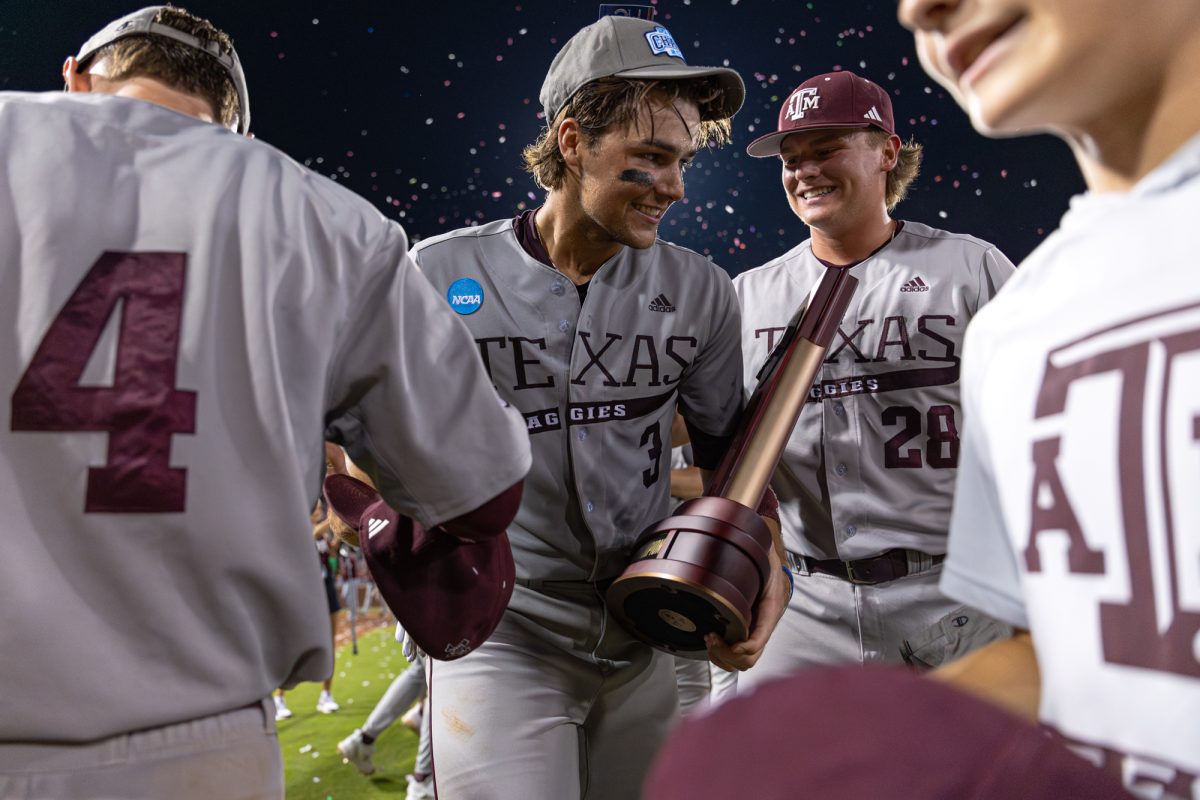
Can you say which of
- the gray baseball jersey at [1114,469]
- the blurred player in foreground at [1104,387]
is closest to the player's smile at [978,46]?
the blurred player in foreground at [1104,387]

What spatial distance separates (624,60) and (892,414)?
1163 mm

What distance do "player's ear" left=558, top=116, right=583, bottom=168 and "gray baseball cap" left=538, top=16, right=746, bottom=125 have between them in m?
0.06

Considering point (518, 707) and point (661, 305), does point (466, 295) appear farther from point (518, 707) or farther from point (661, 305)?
point (518, 707)

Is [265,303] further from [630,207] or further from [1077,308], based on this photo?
[630,207]

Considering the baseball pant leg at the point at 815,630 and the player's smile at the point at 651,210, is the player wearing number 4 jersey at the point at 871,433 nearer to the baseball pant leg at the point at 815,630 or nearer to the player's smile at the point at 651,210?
the baseball pant leg at the point at 815,630

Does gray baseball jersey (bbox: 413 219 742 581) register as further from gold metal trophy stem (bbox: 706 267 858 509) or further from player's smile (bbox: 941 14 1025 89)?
player's smile (bbox: 941 14 1025 89)

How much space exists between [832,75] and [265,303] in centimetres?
219

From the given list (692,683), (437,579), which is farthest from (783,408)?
(692,683)

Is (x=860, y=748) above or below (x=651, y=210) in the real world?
below

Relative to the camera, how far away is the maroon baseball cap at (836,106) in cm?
266

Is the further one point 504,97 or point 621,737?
point 504,97

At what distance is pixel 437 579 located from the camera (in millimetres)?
1403

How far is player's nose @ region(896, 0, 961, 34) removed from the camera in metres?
0.73

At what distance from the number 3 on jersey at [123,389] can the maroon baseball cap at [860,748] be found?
747mm
